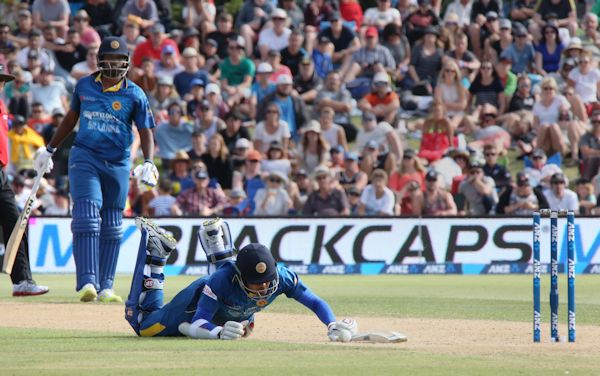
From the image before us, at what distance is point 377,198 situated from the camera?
20875 mm

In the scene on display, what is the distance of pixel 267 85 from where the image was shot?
2355 centimetres

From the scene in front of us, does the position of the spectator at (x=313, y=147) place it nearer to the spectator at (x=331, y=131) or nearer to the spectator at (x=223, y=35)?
the spectator at (x=331, y=131)

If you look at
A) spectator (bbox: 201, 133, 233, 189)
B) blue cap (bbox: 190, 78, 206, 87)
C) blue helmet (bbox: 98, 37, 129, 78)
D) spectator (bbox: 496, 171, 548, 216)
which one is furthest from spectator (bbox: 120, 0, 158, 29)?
blue helmet (bbox: 98, 37, 129, 78)

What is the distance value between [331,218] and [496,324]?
31.2ft

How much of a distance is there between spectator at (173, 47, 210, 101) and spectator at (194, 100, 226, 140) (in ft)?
3.56

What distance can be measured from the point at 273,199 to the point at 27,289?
7.98 meters

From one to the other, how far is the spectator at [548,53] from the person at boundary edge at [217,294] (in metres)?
16.1

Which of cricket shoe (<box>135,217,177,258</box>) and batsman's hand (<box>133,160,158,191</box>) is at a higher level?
batsman's hand (<box>133,160,158,191</box>)

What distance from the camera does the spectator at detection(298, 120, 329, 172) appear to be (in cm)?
2211

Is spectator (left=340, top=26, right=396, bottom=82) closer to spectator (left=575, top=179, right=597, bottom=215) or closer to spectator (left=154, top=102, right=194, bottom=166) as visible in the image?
spectator (left=154, top=102, right=194, bottom=166)

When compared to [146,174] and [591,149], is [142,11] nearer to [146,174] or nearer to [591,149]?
[591,149]

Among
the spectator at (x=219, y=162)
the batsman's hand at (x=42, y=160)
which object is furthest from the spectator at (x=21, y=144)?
the batsman's hand at (x=42, y=160)

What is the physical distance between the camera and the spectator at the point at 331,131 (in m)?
22.7

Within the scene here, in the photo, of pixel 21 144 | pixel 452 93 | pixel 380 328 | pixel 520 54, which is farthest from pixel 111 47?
pixel 520 54
